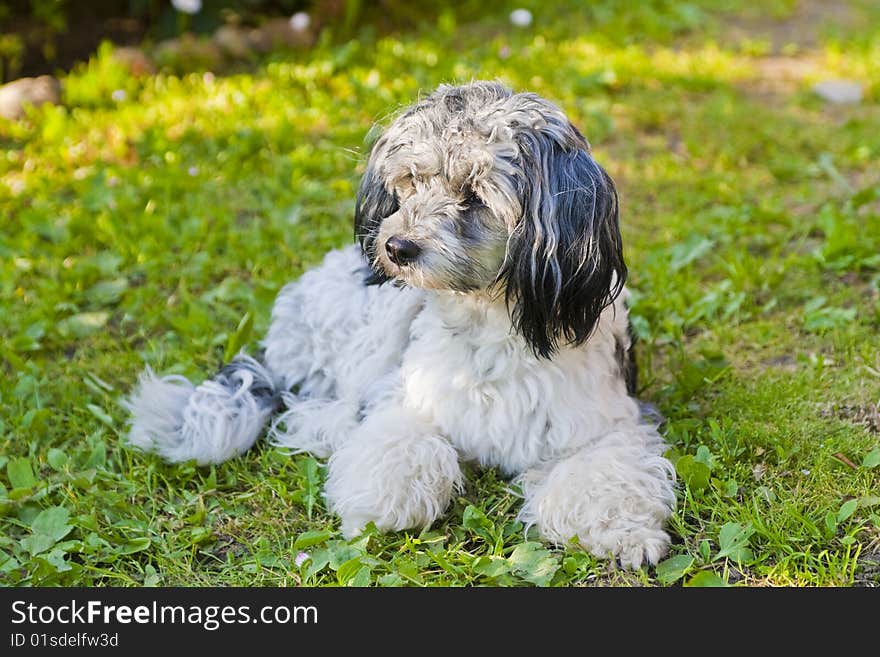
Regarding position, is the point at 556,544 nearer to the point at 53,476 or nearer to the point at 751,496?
the point at 751,496

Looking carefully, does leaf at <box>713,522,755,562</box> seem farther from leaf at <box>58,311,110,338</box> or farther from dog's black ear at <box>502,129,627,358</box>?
leaf at <box>58,311,110,338</box>

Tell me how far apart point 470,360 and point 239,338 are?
1.17m

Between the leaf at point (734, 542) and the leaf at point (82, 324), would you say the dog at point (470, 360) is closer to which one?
the leaf at point (734, 542)

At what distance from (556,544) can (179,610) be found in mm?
1000

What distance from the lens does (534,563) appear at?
273 centimetres

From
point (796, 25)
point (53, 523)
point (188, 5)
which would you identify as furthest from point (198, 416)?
point (796, 25)

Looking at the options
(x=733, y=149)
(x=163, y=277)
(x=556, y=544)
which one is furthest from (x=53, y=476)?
(x=733, y=149)

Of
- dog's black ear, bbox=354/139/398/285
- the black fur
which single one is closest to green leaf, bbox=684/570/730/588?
dog's black ear, bbox=354/139/398/285

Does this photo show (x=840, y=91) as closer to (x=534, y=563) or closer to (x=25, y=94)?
(x=534, y=563)

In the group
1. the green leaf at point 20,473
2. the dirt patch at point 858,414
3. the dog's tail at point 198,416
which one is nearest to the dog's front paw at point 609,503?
the dirt patch at point 858,414

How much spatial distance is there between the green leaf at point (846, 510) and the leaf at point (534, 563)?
78 centimetres

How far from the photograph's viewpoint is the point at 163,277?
171 inches

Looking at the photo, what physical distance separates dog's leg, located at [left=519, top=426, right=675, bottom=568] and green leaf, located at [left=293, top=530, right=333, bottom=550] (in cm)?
56

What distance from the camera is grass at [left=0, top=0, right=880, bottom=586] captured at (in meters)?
2.84
